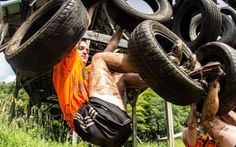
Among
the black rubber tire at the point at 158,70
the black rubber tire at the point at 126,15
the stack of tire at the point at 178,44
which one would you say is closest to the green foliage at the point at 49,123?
the black rubber tire at the point at 126,15

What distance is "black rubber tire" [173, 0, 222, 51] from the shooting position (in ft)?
17.1

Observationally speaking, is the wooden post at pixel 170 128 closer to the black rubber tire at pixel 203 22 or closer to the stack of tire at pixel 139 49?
the black rubber tire at pixel 203 22

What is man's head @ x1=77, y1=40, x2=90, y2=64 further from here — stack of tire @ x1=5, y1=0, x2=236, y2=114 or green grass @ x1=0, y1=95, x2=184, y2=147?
green grass @ x1=0, y1=95, x2=184, y2=147

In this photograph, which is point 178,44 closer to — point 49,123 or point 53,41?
point 53,41

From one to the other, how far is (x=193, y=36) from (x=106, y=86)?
8.00 ft

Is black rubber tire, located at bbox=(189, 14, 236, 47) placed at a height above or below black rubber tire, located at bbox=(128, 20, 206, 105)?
below

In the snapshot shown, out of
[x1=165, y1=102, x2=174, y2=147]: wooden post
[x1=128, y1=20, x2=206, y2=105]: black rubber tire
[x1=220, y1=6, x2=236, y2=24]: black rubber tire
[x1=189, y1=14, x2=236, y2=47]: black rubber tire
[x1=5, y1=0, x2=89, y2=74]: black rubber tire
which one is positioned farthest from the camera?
[x1=165, y1=102, x2=174, y2=147]: wooden post

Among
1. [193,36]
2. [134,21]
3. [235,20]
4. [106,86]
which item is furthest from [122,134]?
[235,20]

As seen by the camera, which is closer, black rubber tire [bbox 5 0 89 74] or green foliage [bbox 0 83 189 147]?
black rubber tire [bbox 5 0 89 74]

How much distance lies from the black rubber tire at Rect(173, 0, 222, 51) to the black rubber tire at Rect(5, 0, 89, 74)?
1.80 m

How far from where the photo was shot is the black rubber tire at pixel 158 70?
3.72 meters

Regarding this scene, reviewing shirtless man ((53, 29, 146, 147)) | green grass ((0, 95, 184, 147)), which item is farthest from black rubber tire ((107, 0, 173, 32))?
green grass ((0, 95, 184, 147))

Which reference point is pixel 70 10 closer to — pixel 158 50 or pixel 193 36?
pixel 158 50

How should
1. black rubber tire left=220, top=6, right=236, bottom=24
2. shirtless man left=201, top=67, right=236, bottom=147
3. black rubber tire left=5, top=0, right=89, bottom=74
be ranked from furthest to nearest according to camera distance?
black rubber tire left=220, top=6, right=236, bottom=24 < shirtless man left=201, top=67, right=236, bottom=147 < black rubber tire left=5, top=0, right=89, bottom=74
